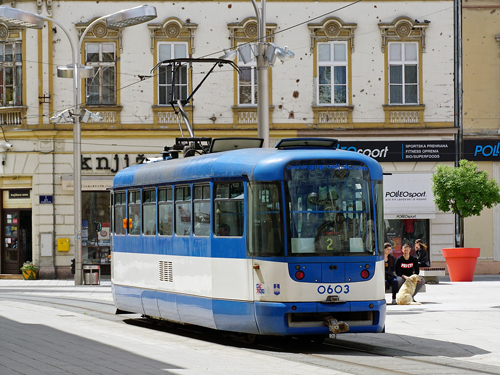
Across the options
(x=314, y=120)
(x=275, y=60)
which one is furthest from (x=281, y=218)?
(x=314, y=120)

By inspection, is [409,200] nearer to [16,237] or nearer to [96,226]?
[96,226]

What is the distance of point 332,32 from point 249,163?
19279 millimetres

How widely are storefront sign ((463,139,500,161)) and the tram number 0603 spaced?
19942 millimetres

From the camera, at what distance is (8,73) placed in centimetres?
3094

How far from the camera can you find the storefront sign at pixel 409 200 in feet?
99.1

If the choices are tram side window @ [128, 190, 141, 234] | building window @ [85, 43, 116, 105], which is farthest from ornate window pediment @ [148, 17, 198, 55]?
tram side window @ [128, 190, 141, 234]

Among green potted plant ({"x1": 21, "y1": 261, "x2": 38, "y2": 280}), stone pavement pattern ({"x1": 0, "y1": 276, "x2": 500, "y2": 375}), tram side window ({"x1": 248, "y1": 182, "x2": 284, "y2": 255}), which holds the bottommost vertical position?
green potted plant ({"x1": 21, "y1": 261, "x2": 38, "y2": 280})

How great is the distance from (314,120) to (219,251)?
730 inches

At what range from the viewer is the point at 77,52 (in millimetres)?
27828

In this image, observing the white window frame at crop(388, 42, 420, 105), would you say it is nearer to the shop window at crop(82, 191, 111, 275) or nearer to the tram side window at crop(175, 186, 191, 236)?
the shop window at crop(82, 191, 111, 275)

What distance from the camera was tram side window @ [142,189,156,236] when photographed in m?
14.7

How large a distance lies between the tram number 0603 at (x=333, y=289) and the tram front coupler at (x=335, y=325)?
1.11 feet

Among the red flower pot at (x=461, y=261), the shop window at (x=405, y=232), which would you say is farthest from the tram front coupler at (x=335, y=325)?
the shop window at (x=405, y=232)

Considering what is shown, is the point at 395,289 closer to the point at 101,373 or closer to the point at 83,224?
the point at 101,373
